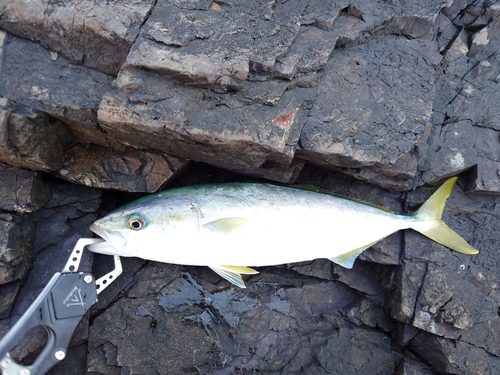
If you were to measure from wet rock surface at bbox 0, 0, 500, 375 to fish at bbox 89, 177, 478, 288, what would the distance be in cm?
16

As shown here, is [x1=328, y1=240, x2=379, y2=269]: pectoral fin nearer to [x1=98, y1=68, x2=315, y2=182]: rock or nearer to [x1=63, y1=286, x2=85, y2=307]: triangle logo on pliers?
[x1=98, y1=68, x2=315, y2=182]: rock

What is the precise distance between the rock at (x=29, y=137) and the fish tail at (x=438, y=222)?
2.75 metres

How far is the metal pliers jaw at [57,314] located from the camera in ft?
7.13

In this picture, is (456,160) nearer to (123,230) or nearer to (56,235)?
(123,230)

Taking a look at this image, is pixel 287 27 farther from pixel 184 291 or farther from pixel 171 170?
pixel 184 291

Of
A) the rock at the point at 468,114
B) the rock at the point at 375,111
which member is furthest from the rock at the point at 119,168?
the rock at the point at 468,114

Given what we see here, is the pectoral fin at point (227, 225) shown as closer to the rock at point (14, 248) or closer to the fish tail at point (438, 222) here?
the rock at point (14, 248)

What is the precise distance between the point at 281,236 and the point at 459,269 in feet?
4.81

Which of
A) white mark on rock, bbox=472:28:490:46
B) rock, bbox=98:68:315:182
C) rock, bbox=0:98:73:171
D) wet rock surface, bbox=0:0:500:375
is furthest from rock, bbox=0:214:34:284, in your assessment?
white mark on rock, bbox=472:28:490:46

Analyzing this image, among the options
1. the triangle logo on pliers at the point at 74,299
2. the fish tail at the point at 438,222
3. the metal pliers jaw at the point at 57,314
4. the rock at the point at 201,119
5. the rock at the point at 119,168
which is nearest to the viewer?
the metal pliers jaw at the point at 57,314

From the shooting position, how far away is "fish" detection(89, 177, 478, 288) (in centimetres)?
268

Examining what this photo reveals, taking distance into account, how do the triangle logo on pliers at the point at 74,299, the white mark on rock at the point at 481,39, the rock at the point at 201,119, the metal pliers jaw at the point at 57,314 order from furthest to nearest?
the white mark on rock at the point at 481,39 → the triangle logo on pliers at the point at 74,299 → the rock at the point at 201,119 → the metal pliers jaw at the point at 57,314

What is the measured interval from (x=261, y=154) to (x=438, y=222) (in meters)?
1.58

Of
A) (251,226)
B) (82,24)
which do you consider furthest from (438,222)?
(82,24)
